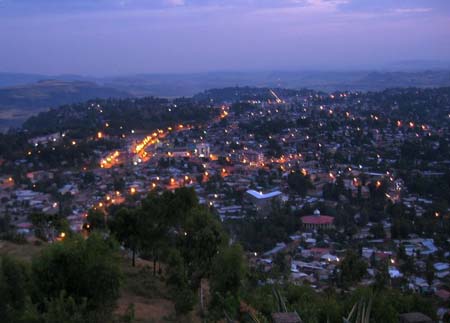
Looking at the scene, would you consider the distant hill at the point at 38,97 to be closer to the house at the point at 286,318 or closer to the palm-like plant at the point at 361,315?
the palm-like plant at the point at 361,315

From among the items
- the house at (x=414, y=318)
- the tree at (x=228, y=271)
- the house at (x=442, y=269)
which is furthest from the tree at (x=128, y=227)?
the house at (x=442, y=269)

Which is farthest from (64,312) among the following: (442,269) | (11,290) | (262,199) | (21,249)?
(262,199)

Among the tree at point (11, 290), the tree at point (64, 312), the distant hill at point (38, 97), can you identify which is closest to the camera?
the tree at point (64, 312)

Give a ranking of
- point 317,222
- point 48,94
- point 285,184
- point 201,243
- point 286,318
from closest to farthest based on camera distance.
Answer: point 286,318 → point 201,243 → point 317,222 → point 285,184 → point 48,94

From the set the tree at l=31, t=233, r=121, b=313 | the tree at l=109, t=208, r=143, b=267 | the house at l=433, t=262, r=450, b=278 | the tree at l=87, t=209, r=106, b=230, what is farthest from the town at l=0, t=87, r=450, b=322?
the tree at l=31, t=233, r=121, b=313

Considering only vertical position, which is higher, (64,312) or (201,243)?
(64,312)

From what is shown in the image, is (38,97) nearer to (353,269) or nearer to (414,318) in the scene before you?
(353,269)
